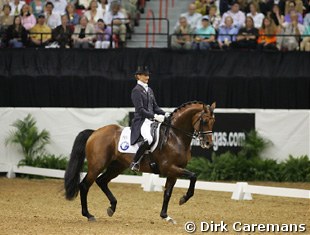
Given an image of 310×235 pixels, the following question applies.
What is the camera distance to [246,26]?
68.9 ft

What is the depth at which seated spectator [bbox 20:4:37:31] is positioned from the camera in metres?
22.5

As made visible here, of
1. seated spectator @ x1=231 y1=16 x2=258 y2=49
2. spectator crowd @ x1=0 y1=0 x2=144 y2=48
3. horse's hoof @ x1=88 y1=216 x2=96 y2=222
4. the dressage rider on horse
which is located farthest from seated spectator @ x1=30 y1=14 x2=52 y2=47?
horse's hoof @ x1=88 y1=216 x2=96 y2=222

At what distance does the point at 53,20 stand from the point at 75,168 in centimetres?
918

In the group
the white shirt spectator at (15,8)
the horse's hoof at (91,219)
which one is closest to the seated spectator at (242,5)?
the white shirt spectator at (15,8)

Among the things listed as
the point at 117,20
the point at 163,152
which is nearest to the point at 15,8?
the point at 117,20

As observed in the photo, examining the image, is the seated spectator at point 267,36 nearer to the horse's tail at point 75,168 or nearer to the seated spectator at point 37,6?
the seated spectator at point 37,6

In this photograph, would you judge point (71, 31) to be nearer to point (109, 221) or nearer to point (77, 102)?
point (77, 102)

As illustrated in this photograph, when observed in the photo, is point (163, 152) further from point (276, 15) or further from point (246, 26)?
point (276, 15)

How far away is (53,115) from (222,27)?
15.9 ft

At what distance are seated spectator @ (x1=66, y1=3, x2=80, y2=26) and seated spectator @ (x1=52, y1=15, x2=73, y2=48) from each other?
0.44 m

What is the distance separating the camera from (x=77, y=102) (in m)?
21.6

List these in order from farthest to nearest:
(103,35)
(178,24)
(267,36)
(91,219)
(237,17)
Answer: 1. (237,17)
2. (178,24)
3. (103,35)
4. (267,36)
5. (91,219)

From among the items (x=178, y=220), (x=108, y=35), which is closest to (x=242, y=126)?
(x=108, y=35)

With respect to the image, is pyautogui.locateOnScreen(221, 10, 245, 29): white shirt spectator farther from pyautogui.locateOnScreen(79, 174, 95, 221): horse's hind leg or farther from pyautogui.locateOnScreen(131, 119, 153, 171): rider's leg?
pyautogui.locateOnScreen(79, 174, 95, 221): horse's hind leg
